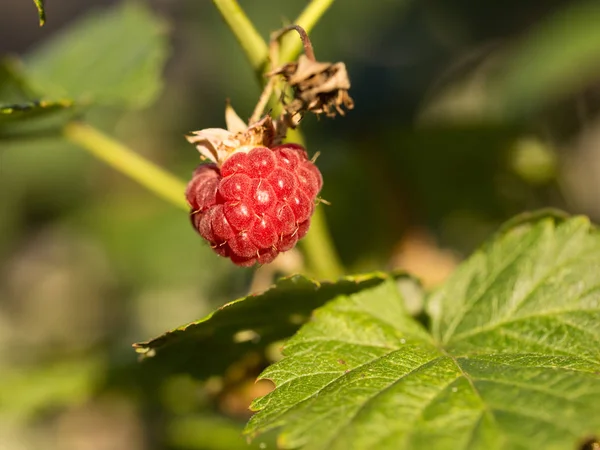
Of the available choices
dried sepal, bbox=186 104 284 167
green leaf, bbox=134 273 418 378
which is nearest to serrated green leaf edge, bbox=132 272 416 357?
green leaf, bbox=134 273 418 378

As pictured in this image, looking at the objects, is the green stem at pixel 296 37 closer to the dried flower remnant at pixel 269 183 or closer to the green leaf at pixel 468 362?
the dried flower remnant at pixel 269 183

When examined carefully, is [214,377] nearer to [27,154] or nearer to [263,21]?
[263,21]

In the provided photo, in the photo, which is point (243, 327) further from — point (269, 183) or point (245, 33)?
point (245, 33)

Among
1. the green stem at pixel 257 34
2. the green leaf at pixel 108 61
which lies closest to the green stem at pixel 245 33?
the green stem at pixel 257 34

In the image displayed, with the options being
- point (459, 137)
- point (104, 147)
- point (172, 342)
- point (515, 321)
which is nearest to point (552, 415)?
point (515, 321)

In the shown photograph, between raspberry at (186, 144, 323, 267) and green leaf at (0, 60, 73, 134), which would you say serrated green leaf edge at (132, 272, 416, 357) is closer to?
raspberry at (186, 144, 323, 267)

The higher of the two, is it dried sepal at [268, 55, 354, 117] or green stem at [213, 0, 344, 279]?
green stem at [213, 0, 344, 279]
